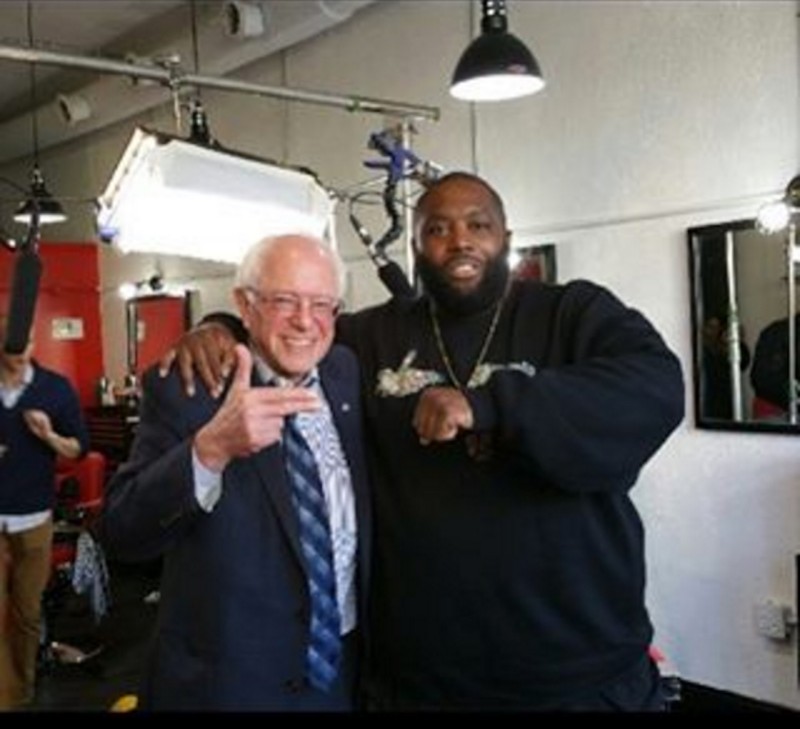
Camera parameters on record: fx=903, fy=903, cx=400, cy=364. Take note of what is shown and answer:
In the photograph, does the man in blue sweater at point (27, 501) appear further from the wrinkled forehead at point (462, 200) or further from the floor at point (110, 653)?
the wrinkled forehead at point (462, 200)

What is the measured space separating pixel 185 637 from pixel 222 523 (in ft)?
0.68

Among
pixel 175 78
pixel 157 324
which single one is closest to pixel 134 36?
pixel 157 324

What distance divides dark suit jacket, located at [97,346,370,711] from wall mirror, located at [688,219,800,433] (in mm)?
2490

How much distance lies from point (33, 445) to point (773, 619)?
124 inches

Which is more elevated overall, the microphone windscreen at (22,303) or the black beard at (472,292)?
the black beard at (472,292)

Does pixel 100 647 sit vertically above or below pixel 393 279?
below

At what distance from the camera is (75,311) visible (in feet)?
27.1

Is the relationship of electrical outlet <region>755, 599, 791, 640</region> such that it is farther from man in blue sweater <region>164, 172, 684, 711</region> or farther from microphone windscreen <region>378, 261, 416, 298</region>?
man in blue sweater <region>164, 172, 684, 711</region>

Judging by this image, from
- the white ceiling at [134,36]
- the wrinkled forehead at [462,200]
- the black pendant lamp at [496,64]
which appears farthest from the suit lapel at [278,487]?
the white ceiling at [134,36]

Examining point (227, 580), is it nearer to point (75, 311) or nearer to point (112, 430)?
point (112, 430)

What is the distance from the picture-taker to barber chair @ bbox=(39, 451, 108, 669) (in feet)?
14.8

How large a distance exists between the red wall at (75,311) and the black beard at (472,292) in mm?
7003

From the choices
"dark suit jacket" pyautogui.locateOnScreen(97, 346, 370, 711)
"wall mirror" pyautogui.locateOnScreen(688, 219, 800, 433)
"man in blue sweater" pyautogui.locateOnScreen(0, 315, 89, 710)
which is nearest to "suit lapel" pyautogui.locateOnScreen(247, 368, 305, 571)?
"dark suit jacket" pyautogui.locateOnScreen(97, 346, 370, 711)

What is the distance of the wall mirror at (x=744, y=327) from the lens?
11.0 feet
